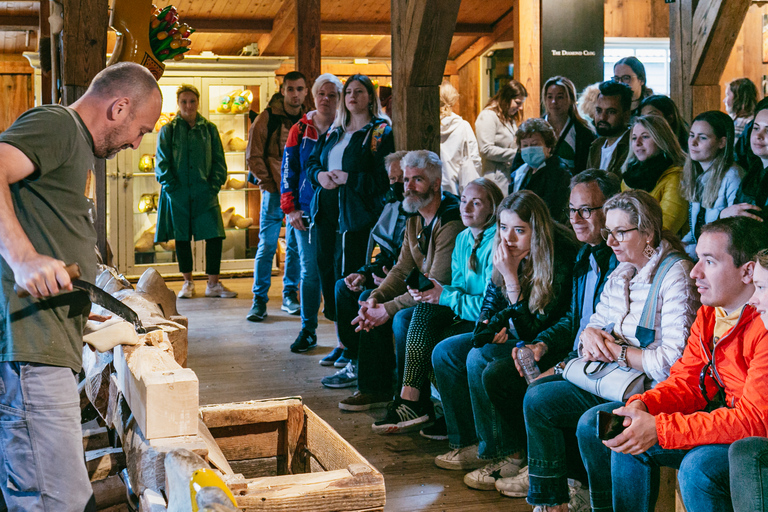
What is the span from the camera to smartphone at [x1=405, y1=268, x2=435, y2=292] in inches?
136

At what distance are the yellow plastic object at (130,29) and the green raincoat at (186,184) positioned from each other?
79.2 inches

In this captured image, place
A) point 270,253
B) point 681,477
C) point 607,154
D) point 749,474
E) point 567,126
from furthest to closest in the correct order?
point 270,253, point 567,126, point 607,154, point 681,477, point 749,474

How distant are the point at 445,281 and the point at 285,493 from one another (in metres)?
1.85

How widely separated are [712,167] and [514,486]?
1377mm

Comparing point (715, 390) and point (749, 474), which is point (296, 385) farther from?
point (749, 474)

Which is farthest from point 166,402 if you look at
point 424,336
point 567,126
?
point 567,126

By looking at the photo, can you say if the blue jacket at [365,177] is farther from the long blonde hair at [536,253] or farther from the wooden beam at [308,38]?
the wooden beam at [308,38]

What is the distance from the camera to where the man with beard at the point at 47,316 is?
5.90ft

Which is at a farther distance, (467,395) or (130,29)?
(130,29)

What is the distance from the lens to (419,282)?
3.49 m

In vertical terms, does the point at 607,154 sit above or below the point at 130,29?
below

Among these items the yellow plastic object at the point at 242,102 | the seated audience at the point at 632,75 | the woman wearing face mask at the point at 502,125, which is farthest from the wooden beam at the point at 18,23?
the seated audience at the point at 632,75

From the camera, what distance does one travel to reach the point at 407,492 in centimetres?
280

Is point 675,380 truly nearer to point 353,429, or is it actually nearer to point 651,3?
point 353,429
